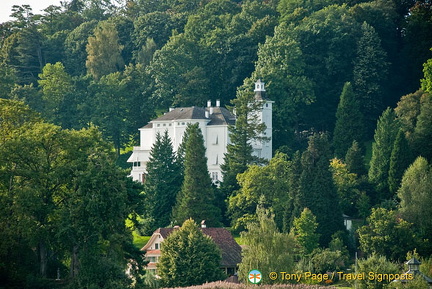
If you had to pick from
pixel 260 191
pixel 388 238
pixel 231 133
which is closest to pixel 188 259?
pixel 388 238

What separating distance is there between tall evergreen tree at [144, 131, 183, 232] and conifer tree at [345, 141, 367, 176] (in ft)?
48.1

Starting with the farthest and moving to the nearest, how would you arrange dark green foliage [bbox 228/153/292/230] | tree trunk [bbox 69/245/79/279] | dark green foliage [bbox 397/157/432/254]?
dark green foliage [bbox 228/153/292/230], dark green foliage [bbox 397/157/432/254], tree trunk [bbox 69/245/79/279]

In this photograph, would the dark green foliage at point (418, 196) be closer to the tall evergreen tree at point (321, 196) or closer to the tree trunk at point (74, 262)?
the tall evergreen tree at point (321, 196)

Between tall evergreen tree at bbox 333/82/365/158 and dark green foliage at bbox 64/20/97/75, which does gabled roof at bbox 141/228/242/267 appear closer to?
tall evergreen tree at bbox 333/82/365/158

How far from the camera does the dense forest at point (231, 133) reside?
241ft

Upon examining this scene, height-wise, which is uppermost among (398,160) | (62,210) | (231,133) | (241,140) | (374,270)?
(231,133)

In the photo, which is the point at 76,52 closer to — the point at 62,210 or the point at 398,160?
the point at 398,160

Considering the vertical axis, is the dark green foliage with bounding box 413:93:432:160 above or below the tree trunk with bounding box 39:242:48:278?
above

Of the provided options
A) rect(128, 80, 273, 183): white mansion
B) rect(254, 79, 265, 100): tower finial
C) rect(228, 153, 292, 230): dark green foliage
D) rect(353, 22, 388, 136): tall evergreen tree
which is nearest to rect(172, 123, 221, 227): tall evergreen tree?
rect(228, 153, 292, 230): dark green foliage

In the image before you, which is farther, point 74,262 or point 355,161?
point 355,161

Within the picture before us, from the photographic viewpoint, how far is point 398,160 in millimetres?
101500

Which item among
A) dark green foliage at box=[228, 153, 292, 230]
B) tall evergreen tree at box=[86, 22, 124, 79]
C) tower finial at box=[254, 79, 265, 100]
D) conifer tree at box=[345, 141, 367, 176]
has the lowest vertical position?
dark green foliage at box=[228, 153, 292, 230]

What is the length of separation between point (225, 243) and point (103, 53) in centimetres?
5451

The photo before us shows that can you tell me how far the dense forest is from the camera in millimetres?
73562
